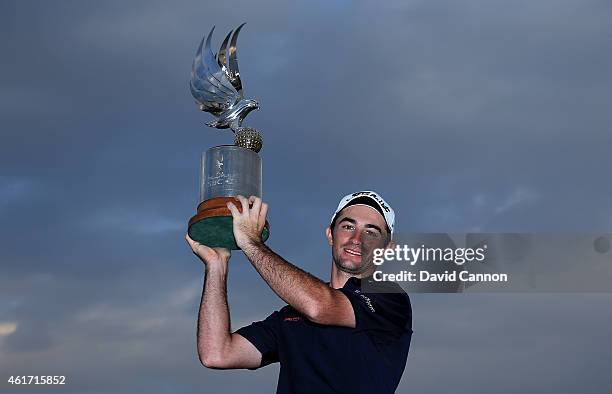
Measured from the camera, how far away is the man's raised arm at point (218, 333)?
29.1 feet

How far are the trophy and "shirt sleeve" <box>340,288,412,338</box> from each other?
5.42ft

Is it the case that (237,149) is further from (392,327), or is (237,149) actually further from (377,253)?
(392,327)

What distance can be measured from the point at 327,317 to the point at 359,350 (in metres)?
0.81

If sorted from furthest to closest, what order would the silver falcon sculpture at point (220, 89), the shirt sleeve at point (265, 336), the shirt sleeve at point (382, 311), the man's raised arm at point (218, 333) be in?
the silver falcon sculpture at point (220, 89) → the shirt sleeve at point (265, 336) → the man's raised arm at point (218, 333) → the shirt sleeve at point (382, 311)

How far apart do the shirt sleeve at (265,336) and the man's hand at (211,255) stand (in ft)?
2.64

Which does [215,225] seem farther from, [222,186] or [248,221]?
[248,221]

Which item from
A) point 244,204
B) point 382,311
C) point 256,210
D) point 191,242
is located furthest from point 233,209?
point 382,311

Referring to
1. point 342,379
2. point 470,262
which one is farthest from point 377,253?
point 470,262

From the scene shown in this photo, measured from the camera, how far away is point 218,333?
887 centimetres

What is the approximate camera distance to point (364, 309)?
7715mm

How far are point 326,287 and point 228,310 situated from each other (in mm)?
2101

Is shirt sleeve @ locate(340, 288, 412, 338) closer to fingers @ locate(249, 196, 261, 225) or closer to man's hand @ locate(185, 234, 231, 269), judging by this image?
fingers @ locate(249, 196, 261, 225)

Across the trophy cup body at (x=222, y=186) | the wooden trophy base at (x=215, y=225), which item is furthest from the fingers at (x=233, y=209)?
the trophy cup body at (x=222, y=186)

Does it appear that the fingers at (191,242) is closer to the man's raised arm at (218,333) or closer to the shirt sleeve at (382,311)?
the man's raised arm at (218,333)
